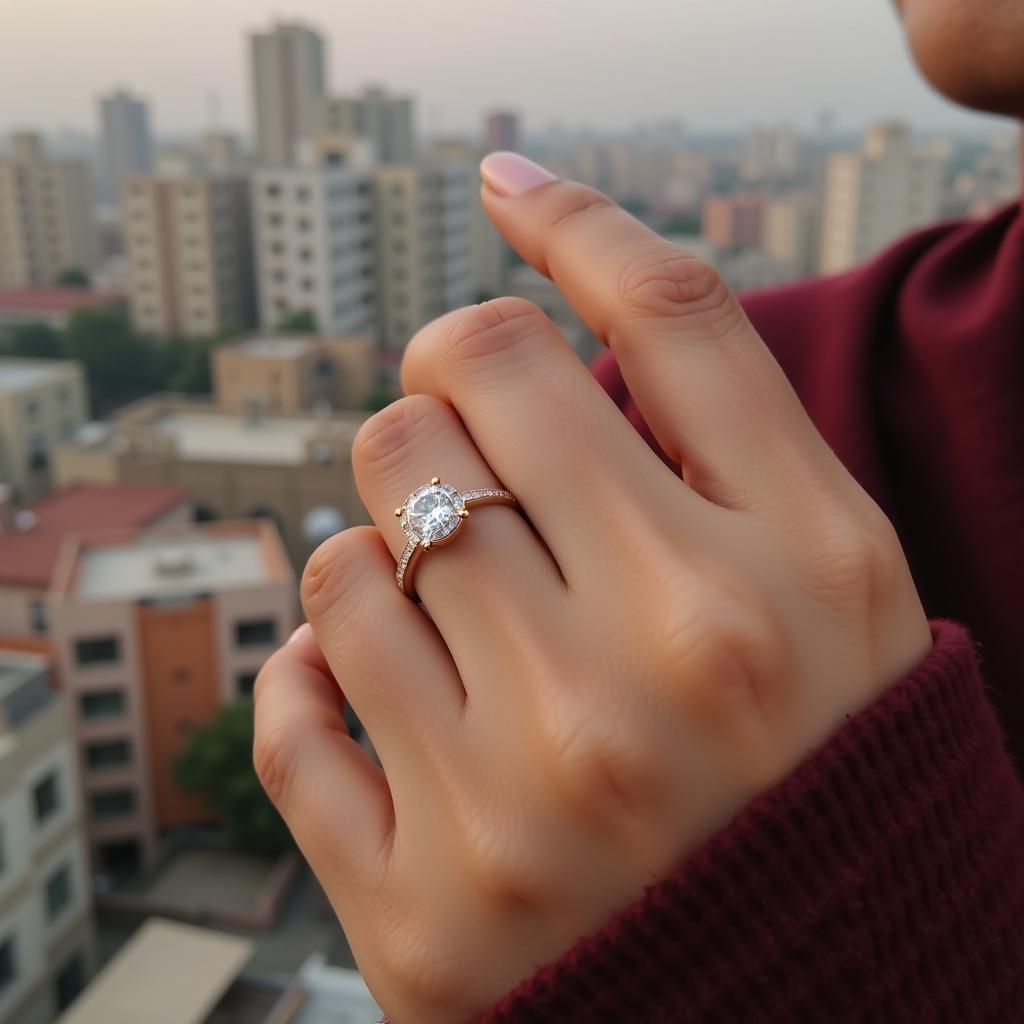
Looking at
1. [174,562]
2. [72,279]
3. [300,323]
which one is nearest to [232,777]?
[174,562]

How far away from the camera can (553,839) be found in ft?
1.43

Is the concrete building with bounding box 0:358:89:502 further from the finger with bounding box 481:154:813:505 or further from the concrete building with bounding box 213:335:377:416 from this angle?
the finger with bounding box 481:154:813:505

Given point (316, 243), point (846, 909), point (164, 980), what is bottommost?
point (164, 980)

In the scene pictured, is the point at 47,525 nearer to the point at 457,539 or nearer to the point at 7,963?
the point at 7,963

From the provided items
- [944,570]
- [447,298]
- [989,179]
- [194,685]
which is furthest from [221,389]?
[989,179]

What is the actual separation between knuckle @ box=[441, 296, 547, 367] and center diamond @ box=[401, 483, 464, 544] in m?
0.07

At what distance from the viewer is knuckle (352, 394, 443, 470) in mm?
534

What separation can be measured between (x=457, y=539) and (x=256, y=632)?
6.13 metres

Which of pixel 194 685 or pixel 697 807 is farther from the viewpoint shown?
pixel 194 685

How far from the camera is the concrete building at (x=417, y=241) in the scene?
14.6 metres

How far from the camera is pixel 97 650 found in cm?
616

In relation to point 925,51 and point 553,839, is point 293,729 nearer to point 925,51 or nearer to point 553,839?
point 553,839

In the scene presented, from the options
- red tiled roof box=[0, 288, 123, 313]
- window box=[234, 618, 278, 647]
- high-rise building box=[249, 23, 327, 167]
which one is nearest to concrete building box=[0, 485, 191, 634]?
window box=[234, 618, 278, 647]

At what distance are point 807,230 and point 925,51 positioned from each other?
2327 cm
